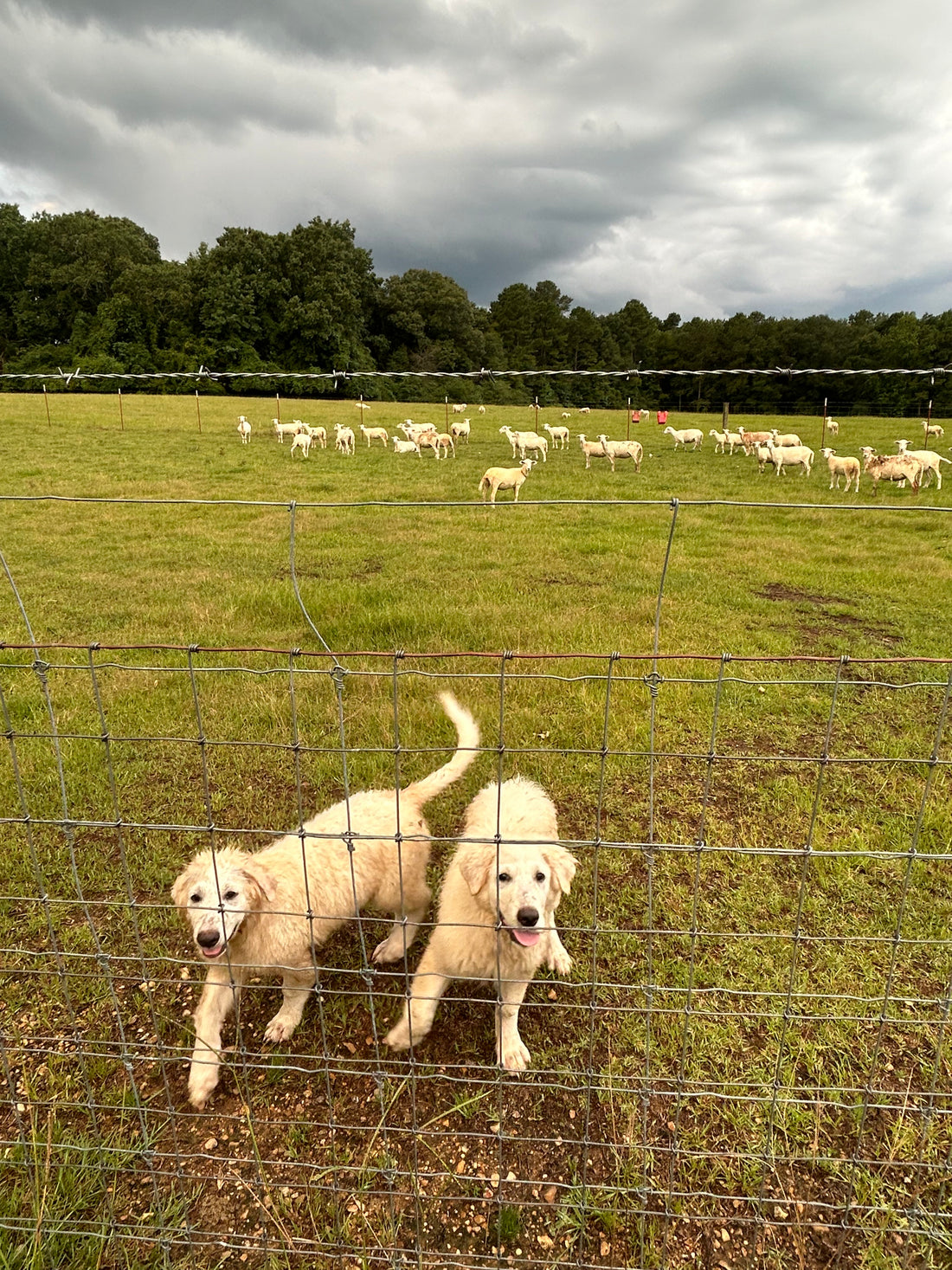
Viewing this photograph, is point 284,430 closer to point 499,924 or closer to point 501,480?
point 501,480

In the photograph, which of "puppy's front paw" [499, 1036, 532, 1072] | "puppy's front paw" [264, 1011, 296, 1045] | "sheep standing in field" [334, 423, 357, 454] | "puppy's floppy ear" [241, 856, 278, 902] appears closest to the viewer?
"puppy's floppy ear" [241, 856, 278, 902]

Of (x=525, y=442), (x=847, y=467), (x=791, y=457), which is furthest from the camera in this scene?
(x=525, y=442)

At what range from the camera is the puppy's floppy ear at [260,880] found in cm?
269

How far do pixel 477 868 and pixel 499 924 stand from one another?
0.22 metres

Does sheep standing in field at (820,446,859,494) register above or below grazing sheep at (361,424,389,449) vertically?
below

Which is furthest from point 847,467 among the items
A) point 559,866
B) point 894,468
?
point 559,866

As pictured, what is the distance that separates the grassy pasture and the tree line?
36.9 metres

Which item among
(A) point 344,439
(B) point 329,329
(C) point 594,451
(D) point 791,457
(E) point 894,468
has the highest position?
(B) point 329,329

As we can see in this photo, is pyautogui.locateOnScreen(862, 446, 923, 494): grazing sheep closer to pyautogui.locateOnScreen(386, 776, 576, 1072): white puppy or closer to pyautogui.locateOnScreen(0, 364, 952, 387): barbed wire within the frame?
pyautogui.locateOnScreen(0, 364, 952, 387): barbed wire

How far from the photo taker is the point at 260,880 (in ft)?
8.91

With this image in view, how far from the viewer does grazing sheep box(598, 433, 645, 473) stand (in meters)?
21.1

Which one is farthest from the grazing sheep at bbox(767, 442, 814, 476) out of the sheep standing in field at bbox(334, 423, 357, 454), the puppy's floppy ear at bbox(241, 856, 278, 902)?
the puppy's floppy ear at bbox(241, 856, 278, 902)

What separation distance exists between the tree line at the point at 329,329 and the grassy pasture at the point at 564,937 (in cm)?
3693

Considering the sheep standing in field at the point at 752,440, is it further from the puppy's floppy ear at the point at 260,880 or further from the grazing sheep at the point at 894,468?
the puppy's floppy ear at the point at 260,880
